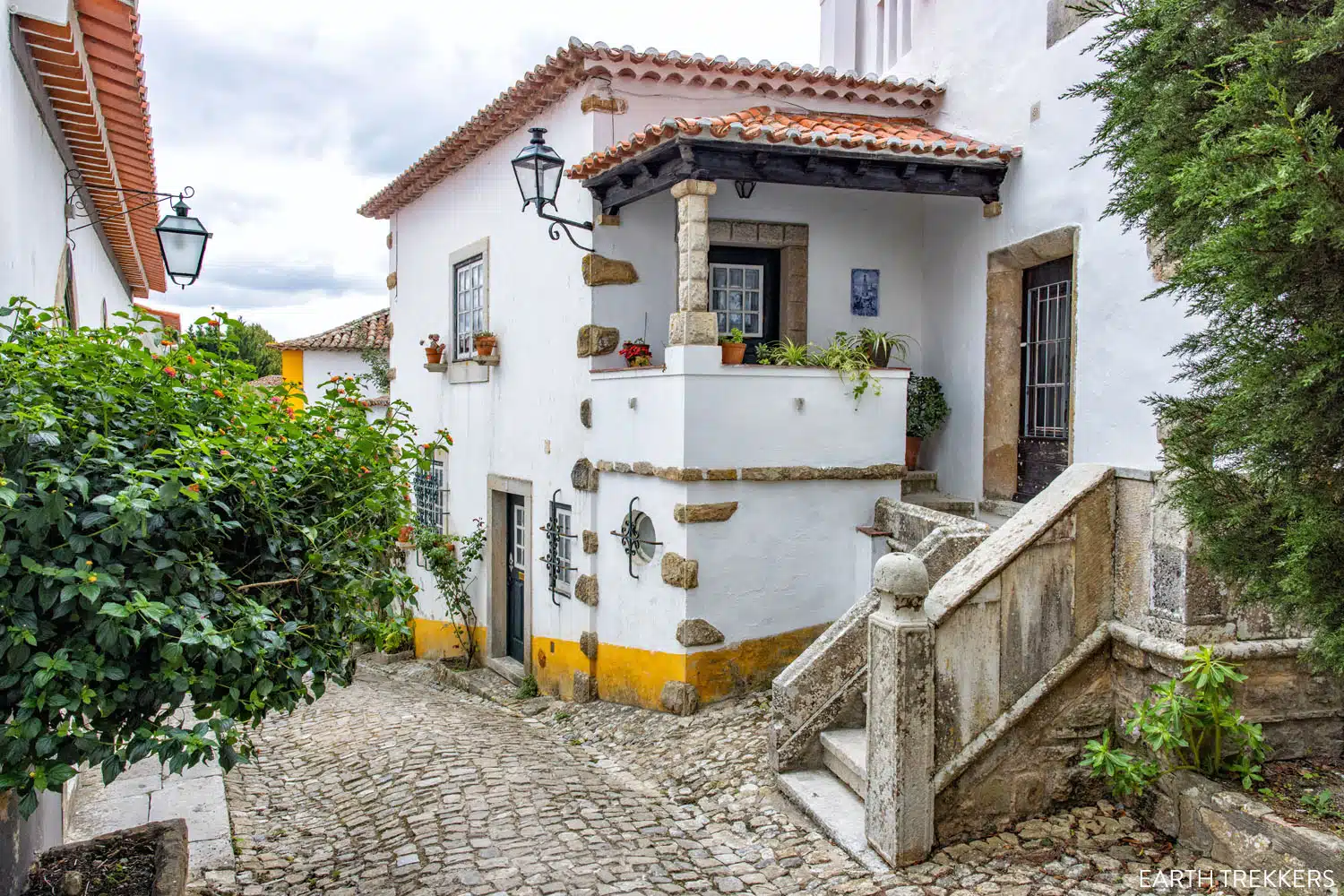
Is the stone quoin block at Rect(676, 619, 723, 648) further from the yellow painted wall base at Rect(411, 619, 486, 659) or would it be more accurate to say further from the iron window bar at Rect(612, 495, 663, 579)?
the yellow painted wall base at Rect(411, 619, 486, 659)

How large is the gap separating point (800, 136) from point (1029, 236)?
204 cm


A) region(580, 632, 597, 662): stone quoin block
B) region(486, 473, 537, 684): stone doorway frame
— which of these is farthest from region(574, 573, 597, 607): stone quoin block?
region(486, 473, 537, 684): stone doorway frame

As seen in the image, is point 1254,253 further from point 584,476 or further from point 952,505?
point 584,476

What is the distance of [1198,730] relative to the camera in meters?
4.36

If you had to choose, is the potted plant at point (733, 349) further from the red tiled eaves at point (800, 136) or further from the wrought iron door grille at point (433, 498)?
the wrought iron door grille at point (433, 498)

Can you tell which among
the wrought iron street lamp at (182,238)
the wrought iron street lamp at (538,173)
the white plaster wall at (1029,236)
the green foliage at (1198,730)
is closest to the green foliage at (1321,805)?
the green foliage at (1198,730)

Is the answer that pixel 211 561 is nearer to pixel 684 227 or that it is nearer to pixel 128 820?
pixel 128 820

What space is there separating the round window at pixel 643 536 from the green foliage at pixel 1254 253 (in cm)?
504

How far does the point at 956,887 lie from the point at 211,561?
3402 mm

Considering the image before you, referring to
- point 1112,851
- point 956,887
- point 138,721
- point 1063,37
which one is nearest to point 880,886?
point 956,887

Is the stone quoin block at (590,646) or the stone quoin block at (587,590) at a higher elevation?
the stone quoin block at (587,590)

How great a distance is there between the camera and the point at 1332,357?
2.62 meters

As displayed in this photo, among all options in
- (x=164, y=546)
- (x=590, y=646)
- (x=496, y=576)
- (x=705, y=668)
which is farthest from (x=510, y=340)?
(x=164, y=546)

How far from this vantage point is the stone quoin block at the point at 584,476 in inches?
346
